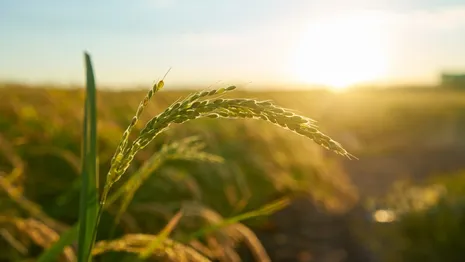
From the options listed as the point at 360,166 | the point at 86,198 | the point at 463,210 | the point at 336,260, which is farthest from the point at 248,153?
the point at 360,166

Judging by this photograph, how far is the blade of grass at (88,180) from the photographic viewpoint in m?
1.00

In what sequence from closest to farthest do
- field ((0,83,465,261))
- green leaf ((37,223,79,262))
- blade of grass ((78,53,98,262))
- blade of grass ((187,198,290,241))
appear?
blade of grass ((78,53,98,262))
blade of grass ((187,198,290,241))
green leaf ((37,223,79,262))
field ((0,83,465,261))

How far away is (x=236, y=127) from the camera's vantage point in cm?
662

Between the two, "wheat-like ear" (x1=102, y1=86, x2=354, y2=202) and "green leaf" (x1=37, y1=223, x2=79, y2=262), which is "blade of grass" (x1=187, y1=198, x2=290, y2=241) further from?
"wheat-like ear" (x1=102, y1=86, x2=354, y2=202)

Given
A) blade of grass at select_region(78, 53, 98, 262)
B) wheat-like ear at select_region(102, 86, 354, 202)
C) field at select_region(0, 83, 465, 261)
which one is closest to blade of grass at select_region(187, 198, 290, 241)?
blade of grass at select_region(78, 53, 98, 262)

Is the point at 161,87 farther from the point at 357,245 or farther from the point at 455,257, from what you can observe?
the point at 455,257

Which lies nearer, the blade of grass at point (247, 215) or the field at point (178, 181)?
the blade of grass at point (247, 215)

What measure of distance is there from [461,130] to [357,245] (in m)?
27.5

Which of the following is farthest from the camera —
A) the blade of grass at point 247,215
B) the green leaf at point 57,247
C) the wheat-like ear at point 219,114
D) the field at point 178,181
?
the field at point 178,181

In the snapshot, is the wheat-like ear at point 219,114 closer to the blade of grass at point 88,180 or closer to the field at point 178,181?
the blade of grass at point 88,180

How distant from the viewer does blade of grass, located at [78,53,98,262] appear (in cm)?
100

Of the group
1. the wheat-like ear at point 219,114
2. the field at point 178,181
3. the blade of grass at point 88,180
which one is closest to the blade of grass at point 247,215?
the blade of grass at point 88,180

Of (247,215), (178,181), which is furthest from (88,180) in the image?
(178,181)

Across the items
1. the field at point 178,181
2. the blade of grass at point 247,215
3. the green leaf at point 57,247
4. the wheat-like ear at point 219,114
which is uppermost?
the wheat-like ear at point 219,114
